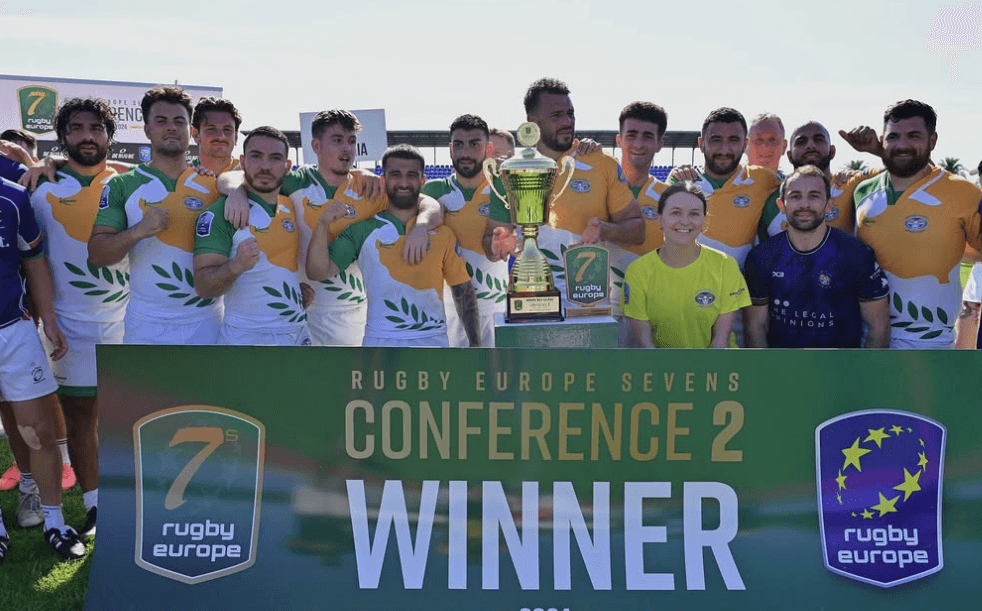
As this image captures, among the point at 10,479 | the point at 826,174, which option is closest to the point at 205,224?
the point at 10,479

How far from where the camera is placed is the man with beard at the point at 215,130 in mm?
4316

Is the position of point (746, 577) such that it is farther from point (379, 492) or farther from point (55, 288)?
point (55, 288)

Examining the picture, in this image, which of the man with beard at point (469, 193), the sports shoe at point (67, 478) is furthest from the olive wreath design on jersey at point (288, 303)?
the sports shoe at point (67, 478)

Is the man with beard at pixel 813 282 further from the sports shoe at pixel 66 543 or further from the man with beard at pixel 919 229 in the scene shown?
the sports shoe at pixel 66 543

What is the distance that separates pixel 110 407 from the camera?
293cm

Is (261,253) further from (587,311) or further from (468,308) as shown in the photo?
(587,311)

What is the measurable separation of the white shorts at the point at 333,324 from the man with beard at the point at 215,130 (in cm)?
99

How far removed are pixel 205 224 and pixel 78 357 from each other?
119 cm

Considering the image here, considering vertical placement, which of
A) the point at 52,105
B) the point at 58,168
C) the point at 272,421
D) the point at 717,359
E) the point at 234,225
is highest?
the point at 52,105

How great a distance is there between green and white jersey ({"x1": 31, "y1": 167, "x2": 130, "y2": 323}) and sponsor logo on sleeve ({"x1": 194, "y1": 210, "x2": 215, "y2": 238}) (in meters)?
0.78

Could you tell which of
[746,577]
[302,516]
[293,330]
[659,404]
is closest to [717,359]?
[659,404]

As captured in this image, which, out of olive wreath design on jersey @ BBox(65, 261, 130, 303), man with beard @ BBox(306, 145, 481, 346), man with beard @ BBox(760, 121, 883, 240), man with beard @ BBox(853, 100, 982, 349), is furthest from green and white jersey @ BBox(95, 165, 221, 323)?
man with beard @ BBox(853, 100, 982, 349)

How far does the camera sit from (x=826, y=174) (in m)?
4.33

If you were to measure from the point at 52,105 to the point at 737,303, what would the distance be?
2789 centimetres
